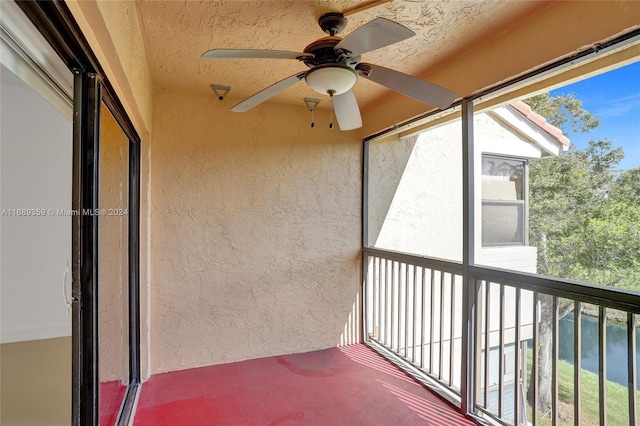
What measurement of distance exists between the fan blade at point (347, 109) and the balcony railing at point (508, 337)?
120 centimetres

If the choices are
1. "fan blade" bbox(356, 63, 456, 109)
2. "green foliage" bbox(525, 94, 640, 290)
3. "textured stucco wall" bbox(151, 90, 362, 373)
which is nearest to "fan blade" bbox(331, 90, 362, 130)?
"fan blade" bbox(356, 63, 456, 109)

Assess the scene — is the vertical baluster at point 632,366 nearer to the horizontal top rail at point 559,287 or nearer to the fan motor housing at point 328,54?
the horizontal top rail at point 559,287

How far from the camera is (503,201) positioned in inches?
148

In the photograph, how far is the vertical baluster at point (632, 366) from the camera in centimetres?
135

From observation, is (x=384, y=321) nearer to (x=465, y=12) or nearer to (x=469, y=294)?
(x=469, y=294)

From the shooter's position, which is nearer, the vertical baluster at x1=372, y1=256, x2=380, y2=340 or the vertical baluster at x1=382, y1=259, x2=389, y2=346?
the vertical baluster at x1=382, y1=259, x2=389, y2=346

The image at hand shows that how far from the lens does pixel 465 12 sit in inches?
63.9

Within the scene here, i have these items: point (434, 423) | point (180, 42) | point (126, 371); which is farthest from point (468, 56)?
point (126, 371)

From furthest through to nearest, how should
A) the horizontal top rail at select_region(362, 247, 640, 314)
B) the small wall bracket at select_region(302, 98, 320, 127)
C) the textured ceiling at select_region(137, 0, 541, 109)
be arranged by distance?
the small wall bracket at select_region(302, 98, 320, 127) → the textured ceiling at select_region(137, 0, 541, 109) → the horizontal top rail at select_region(362, 247, 640, 314)

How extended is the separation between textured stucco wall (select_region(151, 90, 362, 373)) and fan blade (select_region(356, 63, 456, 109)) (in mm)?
1429

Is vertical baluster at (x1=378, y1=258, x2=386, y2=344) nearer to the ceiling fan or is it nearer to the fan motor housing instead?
the ceiling fan

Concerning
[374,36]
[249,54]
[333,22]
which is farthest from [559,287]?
[249,54]

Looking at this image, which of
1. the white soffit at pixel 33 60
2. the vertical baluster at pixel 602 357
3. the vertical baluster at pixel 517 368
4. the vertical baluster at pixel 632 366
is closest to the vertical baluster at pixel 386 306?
the vertical baluster at pixel 517 368

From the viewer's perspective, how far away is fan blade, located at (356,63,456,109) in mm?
1522
